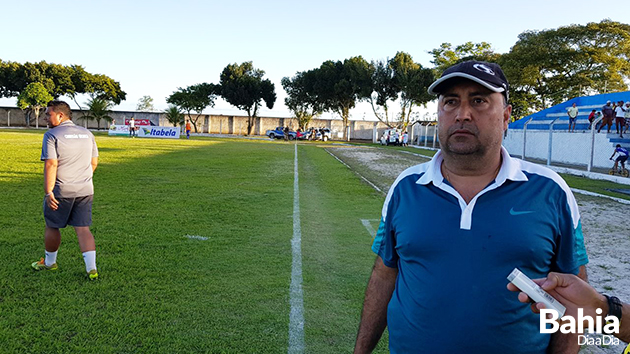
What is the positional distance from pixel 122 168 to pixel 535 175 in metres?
16.7

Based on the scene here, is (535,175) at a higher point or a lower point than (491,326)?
higher

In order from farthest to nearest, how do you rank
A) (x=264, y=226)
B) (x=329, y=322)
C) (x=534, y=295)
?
(x=264, y=226) < (x=329, y=322) < (x=534, y=295)

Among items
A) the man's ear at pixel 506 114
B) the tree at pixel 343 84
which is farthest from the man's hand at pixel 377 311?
the tree at pixel 343 84

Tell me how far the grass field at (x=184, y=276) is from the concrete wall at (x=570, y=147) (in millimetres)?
16529

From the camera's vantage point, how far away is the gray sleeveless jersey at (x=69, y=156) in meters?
5.35

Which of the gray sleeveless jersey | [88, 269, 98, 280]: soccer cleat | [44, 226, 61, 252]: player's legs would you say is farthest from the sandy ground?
[44, 226, 61, 252]: player's legs

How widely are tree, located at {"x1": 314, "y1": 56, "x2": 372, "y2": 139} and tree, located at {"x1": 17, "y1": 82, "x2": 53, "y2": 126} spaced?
3433cm

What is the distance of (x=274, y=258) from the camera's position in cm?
643

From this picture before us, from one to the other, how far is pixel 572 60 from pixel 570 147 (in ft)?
68.1

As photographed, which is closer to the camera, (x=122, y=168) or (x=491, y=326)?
(x=491, y=326)

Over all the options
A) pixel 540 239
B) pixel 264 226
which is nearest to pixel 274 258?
pixel 264 226

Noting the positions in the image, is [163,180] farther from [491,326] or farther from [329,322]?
[491,326]

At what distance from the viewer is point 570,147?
26234 mm

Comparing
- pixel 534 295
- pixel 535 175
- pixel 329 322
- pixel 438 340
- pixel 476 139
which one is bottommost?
pixel 329 322
